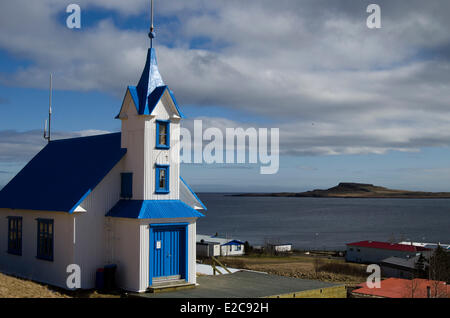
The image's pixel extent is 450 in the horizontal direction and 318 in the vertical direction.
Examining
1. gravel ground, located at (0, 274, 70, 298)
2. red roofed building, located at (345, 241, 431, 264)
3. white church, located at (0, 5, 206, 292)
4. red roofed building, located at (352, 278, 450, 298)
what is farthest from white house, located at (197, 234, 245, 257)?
gravel ground, located at (0, 274, 70, 298)

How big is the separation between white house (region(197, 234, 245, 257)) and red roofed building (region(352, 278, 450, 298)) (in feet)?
117

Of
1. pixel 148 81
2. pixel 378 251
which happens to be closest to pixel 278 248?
pixel 378 251

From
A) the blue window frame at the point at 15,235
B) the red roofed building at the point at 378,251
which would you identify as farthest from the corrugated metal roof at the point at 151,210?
the red roofed building at the point at 378,251

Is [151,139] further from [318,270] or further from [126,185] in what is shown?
[318,270]

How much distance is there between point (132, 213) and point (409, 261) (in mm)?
37036

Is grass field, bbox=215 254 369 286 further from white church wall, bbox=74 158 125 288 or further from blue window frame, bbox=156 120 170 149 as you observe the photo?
white church wall, bbox=74 158 125 288

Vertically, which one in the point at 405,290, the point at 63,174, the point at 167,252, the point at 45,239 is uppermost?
the point at 63,174

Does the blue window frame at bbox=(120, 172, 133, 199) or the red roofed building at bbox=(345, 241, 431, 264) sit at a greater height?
the blue window frame at bbox=(120, 172, 133, 199)

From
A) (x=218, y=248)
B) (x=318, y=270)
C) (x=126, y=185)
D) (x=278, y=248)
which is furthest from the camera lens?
(x=278, y=248)

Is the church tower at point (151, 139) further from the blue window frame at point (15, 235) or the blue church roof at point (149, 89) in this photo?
the blue window frame at point (15, 235)

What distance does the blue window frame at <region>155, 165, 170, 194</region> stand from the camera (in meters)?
19.2

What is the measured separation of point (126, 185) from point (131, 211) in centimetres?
152

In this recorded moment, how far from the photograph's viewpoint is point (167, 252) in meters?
18.7
